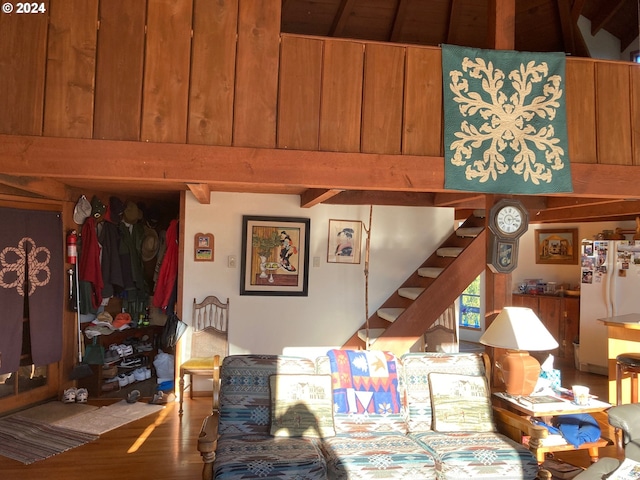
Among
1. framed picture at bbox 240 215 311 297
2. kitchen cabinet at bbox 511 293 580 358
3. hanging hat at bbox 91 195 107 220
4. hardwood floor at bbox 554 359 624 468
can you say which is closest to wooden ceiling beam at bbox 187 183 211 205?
framed picture at bbox 240 215 311 297

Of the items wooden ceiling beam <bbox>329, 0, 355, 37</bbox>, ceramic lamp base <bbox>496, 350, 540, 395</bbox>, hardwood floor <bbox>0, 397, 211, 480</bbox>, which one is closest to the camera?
ceramic lamp base <bbox>496, 350, 540, 395</bbox>

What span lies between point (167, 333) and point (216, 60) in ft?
10.8

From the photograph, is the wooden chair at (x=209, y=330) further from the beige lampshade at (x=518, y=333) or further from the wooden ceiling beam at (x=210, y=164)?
the beige lampshade at (x=518, y=333)

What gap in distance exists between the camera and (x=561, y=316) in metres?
7.72

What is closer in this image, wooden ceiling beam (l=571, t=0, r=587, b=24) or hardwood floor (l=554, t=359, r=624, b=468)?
hardwood floor (l=554, t=359, r=624, b=468)

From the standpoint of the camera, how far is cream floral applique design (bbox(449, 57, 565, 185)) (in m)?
3.75

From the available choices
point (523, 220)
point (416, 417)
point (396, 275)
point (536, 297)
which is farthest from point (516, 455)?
point (536, 297)

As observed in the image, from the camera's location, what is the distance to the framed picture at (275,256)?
19.0 feet

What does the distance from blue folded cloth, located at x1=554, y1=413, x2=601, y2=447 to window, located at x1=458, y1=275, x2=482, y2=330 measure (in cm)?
592

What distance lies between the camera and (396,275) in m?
6.07

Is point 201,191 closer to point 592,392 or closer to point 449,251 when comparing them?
point 449,251

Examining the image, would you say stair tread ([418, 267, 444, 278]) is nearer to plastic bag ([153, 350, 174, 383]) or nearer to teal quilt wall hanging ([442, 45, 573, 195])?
teal quilt wall hanging ([442, 45, 573, 195])

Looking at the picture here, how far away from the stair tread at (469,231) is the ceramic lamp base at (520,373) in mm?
2024

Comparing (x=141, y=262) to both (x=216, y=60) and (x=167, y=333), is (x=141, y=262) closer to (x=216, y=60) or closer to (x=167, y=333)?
(x=167, y=333)
